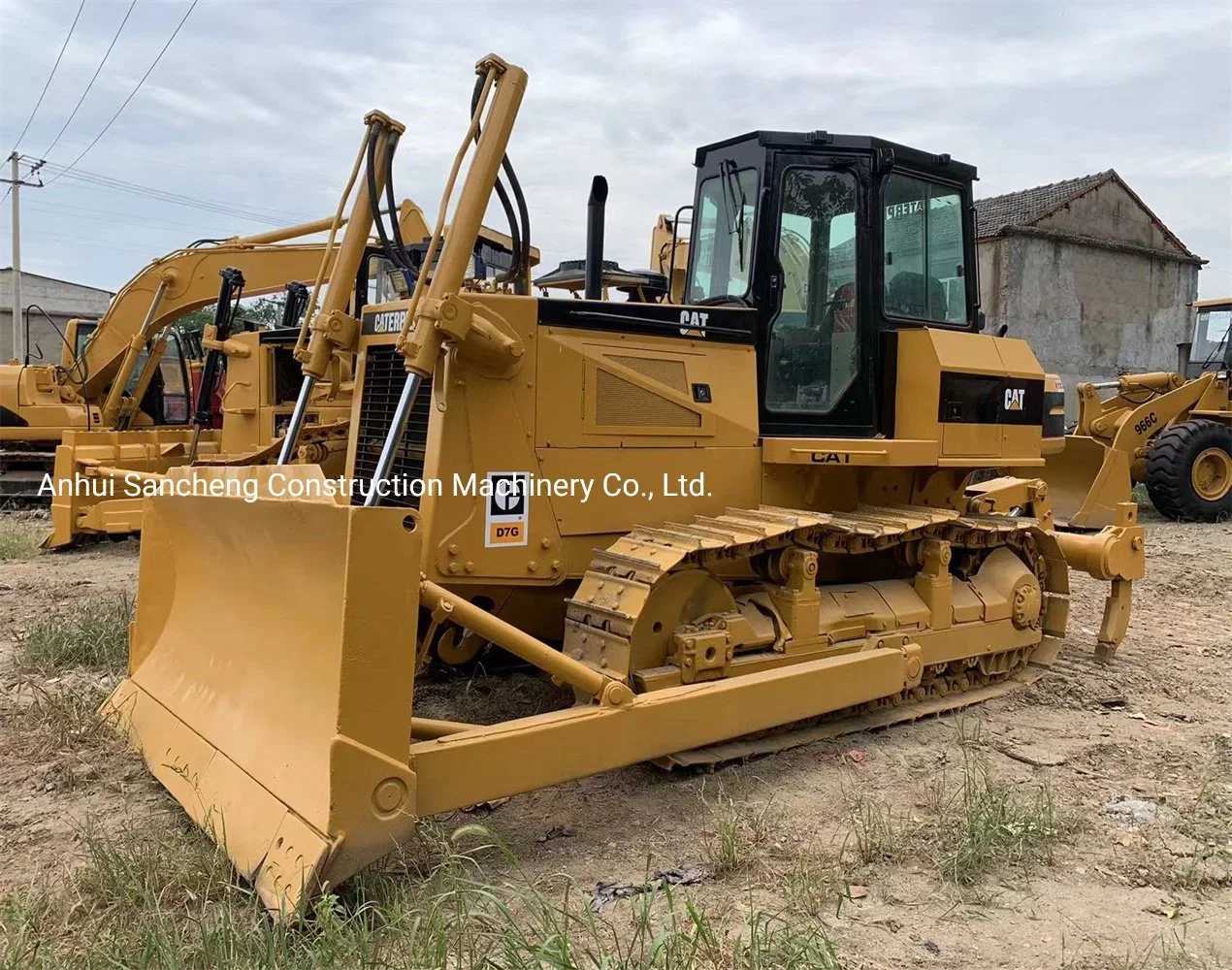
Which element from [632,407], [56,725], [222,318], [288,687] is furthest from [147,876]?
[222,318]

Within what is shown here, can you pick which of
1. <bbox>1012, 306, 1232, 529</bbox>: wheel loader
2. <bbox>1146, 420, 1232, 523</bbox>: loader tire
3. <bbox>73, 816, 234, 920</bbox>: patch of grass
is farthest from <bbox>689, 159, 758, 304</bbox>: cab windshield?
<bbox>1146, 420, 1232, 523</bbox>: loader tire

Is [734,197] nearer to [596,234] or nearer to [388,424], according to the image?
[596,234]

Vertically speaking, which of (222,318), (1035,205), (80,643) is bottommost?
(80,643)

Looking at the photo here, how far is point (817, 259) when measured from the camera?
4.90 m

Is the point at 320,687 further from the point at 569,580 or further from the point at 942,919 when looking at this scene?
the point at 942,919

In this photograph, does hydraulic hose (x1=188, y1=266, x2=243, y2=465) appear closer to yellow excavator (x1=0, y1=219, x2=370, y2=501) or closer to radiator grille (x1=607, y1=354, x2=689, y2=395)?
yellow excavator (x1=0, y1=219, x2=370, y2=501)

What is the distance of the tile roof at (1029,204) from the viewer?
77.7 ft

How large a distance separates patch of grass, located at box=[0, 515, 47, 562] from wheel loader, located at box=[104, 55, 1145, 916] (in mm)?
6509

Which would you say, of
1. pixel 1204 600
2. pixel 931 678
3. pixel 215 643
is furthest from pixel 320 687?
pixel 1204 600

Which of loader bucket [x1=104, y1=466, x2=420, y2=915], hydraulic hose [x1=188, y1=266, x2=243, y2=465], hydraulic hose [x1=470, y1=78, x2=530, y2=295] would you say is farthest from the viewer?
hydraulic hose [x1=188, y1=266, x2=243, y2=465]

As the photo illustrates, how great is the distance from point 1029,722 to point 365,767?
11.5ft

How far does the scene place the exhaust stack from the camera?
4270 mm

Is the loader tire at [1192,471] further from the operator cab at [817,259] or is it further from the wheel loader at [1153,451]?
the operator cab at [817,259]

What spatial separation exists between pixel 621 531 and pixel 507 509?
580 mm
